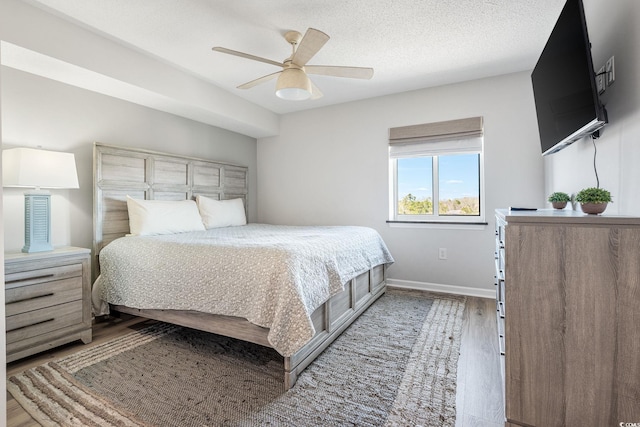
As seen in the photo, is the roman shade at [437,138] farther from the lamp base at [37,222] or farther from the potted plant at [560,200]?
the lamp base at [37,222]

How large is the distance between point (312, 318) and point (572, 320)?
1.32m

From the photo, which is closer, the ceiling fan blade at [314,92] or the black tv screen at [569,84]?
the black tv screen at [569,84]

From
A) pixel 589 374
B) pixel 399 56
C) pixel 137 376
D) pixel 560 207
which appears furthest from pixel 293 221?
pixel 589 374

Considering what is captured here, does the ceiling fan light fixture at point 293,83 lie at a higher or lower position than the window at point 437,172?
higher

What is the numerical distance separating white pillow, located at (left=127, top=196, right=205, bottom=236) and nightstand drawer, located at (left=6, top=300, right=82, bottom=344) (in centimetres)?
78

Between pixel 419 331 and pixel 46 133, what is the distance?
11.7 feet

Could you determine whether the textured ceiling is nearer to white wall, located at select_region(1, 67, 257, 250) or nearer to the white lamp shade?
white wall, located at select_region(1, 67, 257, 250)

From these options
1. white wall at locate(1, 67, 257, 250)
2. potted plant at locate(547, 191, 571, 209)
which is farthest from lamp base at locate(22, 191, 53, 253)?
potted plant at locate(547, 191, 571, 209)

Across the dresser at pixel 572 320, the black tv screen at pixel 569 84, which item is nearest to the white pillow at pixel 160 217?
the dresser at pixel 572 320

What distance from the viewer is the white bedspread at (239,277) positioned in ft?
5.50

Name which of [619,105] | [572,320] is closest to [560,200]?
[619,105]

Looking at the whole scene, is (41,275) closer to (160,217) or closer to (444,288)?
(160,217)

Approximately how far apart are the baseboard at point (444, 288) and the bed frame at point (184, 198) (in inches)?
16.5

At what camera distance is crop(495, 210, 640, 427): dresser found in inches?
40.6
